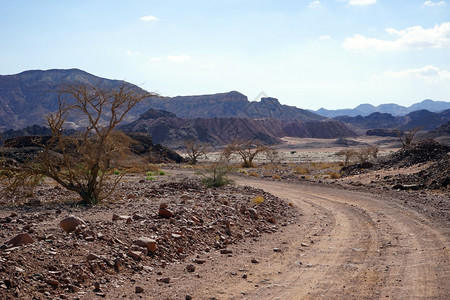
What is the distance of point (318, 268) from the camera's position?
27.6ft

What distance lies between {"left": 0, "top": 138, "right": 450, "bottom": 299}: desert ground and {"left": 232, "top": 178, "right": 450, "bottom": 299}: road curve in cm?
2

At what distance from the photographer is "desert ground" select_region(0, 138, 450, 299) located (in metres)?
6.85

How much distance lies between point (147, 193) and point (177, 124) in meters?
115

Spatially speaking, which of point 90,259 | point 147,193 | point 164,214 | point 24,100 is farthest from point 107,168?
point 24,100

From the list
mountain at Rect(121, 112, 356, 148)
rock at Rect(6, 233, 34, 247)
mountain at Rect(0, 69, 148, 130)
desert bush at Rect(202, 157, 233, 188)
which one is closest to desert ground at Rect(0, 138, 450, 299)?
rock at Rect(6, 233, 34, 247)

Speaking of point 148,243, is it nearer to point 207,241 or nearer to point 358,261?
point 207,241

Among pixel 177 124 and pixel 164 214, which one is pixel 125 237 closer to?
pixel 164 214

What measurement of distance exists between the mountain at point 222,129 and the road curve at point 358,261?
104 metres

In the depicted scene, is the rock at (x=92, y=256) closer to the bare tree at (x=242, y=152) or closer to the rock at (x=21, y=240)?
the rock at (x=21, y=240)

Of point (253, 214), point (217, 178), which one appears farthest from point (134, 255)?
point (217, 178)

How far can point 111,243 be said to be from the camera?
8.53 meters

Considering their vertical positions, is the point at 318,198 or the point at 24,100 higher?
the point at 24,100

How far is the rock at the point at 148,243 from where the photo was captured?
8703mm

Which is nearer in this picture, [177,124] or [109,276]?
[109,276]
